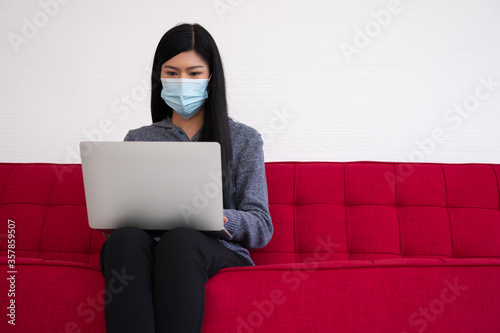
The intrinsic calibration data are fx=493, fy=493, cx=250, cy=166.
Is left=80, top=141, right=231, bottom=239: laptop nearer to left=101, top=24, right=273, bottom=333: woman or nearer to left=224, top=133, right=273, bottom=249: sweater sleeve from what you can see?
left=101, top=24, right=273, bottom=333: woman

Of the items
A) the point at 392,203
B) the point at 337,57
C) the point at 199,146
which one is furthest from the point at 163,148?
the point at 337,57

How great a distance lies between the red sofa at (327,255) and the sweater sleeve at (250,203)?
0.15 meters

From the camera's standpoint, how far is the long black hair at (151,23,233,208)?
5.43ft

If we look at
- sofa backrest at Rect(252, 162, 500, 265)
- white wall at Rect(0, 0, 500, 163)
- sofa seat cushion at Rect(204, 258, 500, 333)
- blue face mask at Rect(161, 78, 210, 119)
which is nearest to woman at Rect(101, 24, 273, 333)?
blue face mask at Rect(161, 78, 210, 119)

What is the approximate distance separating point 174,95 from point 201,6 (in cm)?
111

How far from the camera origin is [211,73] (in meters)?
1.72

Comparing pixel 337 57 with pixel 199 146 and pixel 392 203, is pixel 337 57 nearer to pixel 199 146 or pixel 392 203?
pixel 392 203

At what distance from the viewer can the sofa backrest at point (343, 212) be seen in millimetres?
1771

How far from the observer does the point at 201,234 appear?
125cm

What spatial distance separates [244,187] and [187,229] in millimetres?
413

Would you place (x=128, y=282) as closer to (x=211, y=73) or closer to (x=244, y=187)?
(x=244, y=187)

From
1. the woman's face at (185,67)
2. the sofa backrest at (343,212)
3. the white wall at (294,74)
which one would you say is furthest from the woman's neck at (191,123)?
the white wall at (294,74)

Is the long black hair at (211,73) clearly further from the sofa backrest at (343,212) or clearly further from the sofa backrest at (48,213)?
the sofa backrest at (48,213)

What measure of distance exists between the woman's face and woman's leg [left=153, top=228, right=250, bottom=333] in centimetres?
64
